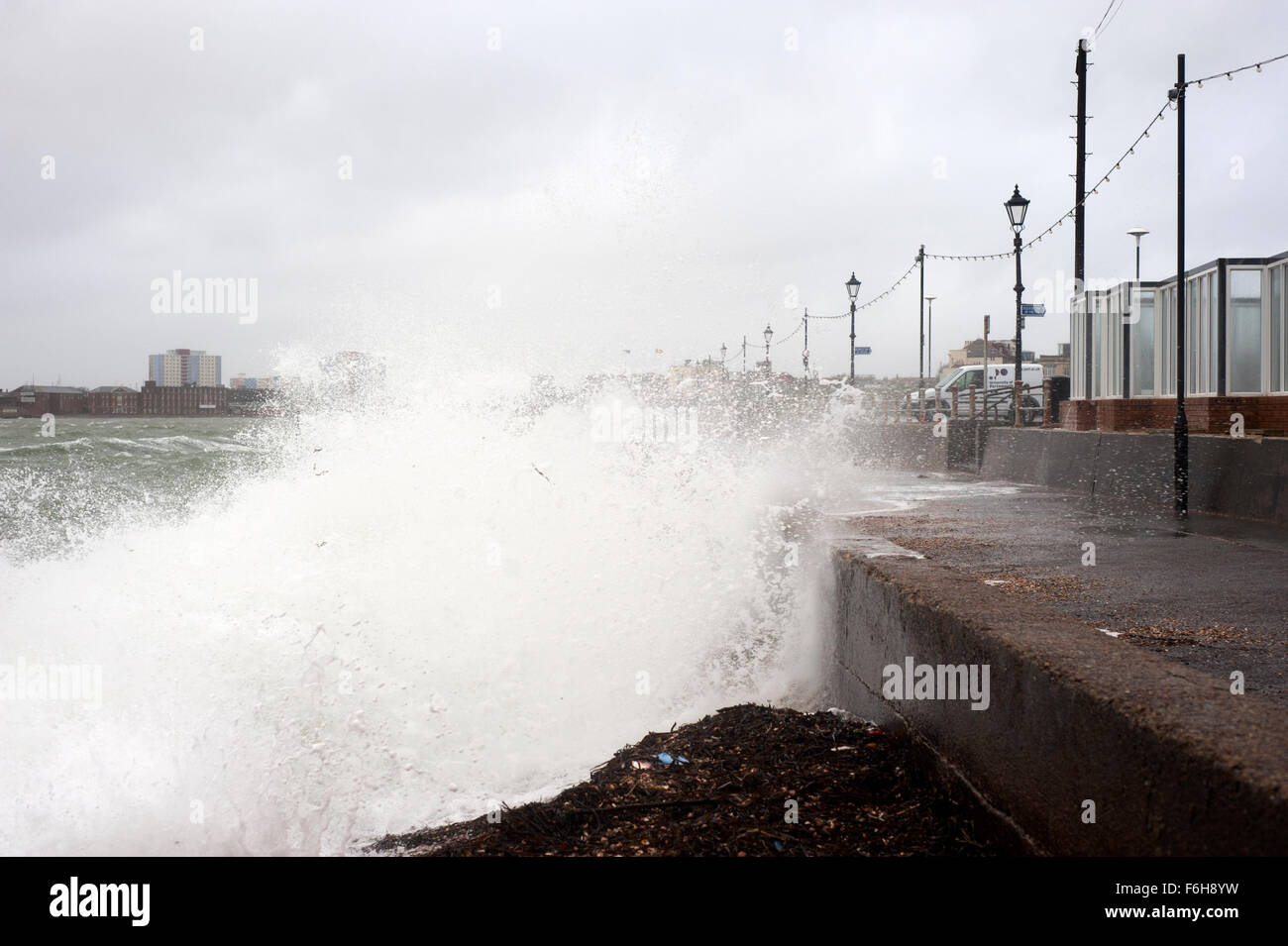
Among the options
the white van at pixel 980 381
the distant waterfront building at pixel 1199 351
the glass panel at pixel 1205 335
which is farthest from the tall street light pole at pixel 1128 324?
the white van at pixel 980 381

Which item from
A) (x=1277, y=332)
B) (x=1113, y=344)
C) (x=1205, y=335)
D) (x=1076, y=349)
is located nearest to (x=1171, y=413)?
(x=1205, y=335)

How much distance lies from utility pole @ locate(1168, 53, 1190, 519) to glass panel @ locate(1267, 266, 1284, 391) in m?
1.52

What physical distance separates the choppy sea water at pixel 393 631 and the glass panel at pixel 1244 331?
6.05m

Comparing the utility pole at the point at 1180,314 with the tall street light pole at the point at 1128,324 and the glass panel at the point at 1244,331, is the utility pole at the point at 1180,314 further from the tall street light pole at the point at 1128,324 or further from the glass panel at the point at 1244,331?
the tall street light pole at the point at 1128,324

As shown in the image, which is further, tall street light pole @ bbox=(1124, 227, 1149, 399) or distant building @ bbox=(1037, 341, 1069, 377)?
distant building @ bbox=(1037, 341, 1069, 377)

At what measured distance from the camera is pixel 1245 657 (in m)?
3.84

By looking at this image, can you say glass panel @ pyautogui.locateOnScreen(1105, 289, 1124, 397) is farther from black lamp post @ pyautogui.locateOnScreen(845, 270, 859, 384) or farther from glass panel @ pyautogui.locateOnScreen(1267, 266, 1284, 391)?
black lamp post @ pyautogui.locateOnScreen(845, 270, 859, 384)

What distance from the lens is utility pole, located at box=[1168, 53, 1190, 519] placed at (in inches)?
375

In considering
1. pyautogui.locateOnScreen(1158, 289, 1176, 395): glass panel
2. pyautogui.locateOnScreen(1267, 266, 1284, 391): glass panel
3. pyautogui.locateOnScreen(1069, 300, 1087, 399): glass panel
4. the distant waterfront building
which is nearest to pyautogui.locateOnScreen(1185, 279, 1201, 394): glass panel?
the distant waterfront building

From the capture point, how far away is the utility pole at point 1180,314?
31.2 ft

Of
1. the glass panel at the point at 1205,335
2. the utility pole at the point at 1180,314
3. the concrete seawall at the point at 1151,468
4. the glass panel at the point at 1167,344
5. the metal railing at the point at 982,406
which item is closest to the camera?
the concrete seawall at the point at 1151,468
